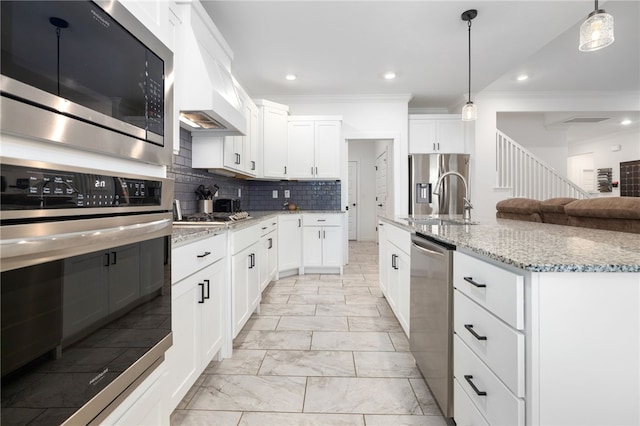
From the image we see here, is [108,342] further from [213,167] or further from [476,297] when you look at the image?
[213,167]

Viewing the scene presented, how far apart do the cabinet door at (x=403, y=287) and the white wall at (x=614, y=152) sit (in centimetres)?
947

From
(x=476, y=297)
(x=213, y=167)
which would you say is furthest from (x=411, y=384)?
(x=213, y=167)

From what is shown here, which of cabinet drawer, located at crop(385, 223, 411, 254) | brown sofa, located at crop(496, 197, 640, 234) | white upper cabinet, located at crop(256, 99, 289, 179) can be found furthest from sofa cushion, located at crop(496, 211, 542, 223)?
white upper cabinet, located at crop(256, 99, 289, 179)

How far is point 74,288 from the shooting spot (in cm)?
69

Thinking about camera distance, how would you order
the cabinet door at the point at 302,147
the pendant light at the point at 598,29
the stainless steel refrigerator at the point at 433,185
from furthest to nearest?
the stainless steel refrigerator at the point at 433,185, the cabinet door at the point at 302,147, the pendant light at the point at 598,29

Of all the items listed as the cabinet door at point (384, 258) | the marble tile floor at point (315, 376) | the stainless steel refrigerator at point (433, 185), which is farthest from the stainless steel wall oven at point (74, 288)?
the stainless steel refrigerator at point (433, 185)

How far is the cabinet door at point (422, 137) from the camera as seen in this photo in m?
5.03

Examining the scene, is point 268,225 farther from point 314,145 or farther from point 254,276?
point 314,145

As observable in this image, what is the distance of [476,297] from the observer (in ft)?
3.66

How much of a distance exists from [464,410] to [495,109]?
5.12 m

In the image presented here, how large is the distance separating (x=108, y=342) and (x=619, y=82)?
271 inches

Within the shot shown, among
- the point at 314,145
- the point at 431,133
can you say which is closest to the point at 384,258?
the point at 314,145

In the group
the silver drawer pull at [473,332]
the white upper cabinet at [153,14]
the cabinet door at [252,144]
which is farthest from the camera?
the cabinet door at [252,144]

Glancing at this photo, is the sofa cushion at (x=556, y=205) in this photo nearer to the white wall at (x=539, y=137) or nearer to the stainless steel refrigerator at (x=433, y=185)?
the stainless steel refrigerator at (x=433, y=185)
